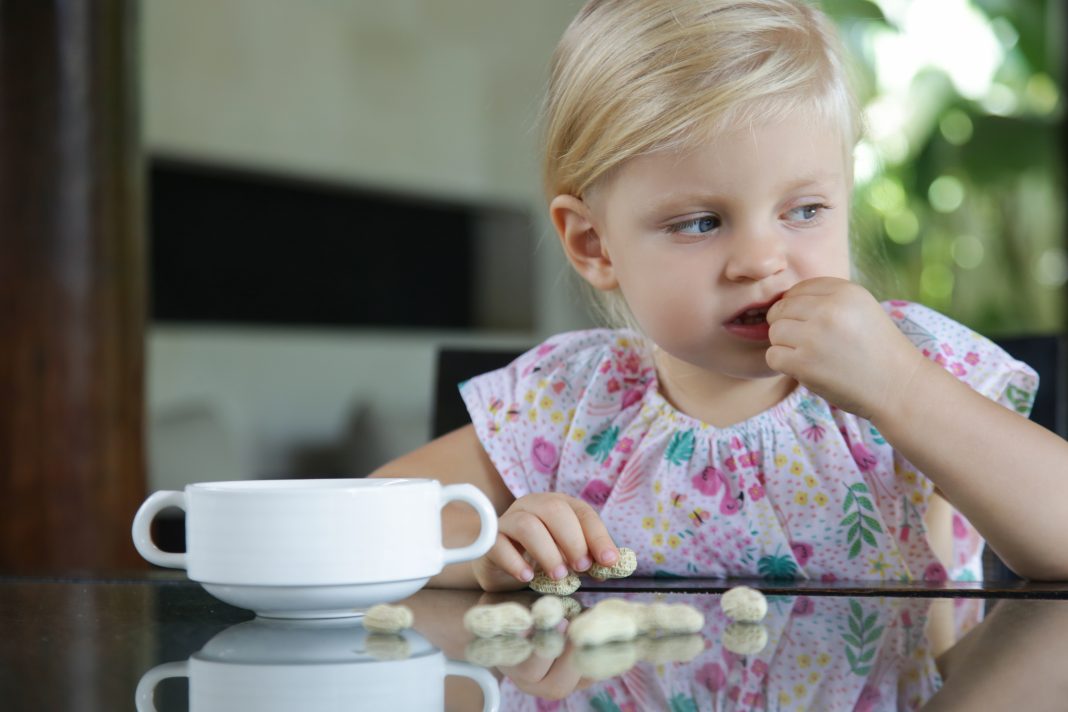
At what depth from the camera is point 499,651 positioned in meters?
0.53

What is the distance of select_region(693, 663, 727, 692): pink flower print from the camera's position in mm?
462

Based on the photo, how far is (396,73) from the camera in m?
4.20

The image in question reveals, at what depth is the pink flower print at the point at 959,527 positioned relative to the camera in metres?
1.11

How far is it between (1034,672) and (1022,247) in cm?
442

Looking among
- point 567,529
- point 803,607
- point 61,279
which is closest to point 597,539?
point 567,529

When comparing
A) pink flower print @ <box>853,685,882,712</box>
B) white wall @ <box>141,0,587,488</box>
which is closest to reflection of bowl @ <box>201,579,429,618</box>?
pink flower print @ <box>853,685,882,712</box>

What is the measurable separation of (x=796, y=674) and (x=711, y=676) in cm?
3

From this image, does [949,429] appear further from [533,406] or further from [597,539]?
[533,406]

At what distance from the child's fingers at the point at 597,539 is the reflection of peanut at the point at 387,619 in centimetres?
18

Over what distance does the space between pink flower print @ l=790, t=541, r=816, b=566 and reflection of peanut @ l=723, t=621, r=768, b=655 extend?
44 cm

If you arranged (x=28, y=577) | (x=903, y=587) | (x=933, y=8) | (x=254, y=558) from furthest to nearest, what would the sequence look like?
(x=933, y=8) < (x=28, y=577) < (x=903, y=587) < (x=254, y=558)

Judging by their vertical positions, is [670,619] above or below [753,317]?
below

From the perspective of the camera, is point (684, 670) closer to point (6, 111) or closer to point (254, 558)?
point (254, 558)

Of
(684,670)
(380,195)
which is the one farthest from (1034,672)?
(380,195)
